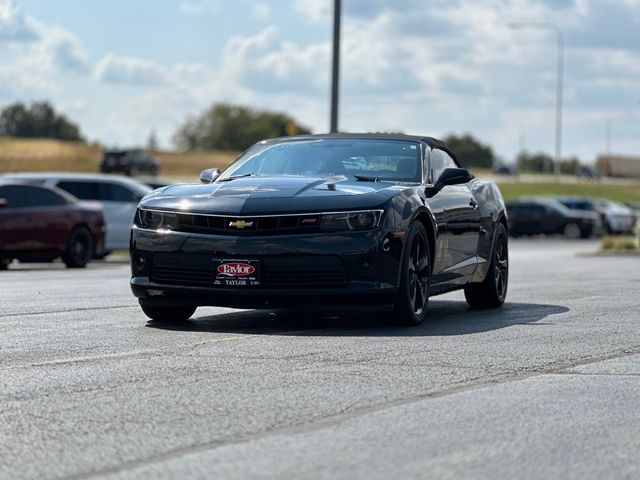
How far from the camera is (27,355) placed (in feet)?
29.4

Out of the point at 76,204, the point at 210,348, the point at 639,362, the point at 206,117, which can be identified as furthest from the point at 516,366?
the point at 206,117

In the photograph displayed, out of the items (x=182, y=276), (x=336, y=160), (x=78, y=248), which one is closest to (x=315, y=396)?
(x=182, y=276)

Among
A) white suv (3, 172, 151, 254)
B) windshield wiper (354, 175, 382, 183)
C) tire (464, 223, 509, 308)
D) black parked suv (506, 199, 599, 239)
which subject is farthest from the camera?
black parked suv (506, 199, 599, 239)

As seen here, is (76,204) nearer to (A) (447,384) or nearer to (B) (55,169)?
(A) (447,384)

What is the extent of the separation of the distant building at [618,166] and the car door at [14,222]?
126 m

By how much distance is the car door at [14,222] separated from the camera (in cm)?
2245

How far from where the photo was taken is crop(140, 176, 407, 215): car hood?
1060 centimetres

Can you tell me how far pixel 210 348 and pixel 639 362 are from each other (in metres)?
2.57

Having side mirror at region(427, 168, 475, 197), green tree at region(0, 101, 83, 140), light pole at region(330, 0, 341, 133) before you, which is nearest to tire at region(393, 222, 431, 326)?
side mirror at region(427, 168, 475, 197)

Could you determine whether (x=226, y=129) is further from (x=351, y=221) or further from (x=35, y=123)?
(x=351, y=221)

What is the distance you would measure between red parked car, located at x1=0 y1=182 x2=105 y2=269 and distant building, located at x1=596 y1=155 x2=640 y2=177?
124576 millimetres

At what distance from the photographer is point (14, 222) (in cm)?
2270

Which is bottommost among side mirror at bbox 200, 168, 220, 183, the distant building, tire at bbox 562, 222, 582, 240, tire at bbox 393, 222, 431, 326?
tire at bbox 562, 222, 582, 240

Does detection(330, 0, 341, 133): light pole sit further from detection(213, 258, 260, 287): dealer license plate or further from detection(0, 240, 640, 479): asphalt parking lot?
detection(213, 258, 260, 287): dealer license plate
